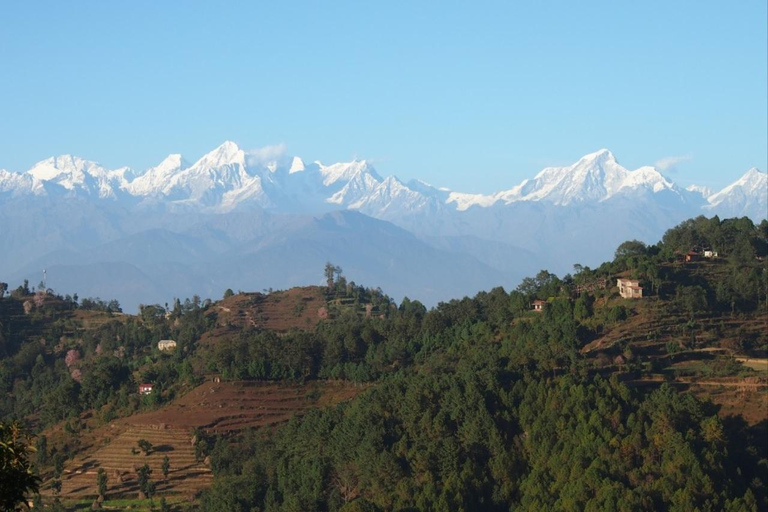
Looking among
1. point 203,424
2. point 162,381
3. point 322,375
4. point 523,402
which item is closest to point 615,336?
point 523,402

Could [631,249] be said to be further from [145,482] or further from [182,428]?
[145,482]

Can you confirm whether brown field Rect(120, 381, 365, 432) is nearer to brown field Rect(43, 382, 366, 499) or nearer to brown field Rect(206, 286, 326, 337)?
brown field Rect(43, 382, 366, 499)

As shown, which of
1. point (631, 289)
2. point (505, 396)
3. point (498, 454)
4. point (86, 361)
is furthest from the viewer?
point (86, 361)

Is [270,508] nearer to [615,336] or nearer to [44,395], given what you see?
[615,336]

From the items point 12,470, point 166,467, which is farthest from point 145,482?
point 12,470

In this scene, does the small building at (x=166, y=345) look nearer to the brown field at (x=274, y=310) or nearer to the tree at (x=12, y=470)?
the brown field at (x=274, y=310)

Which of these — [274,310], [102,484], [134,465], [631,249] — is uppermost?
[274,310]

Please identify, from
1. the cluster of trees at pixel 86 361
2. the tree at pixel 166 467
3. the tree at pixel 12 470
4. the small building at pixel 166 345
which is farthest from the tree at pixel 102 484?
the tree at pixel 12 470
